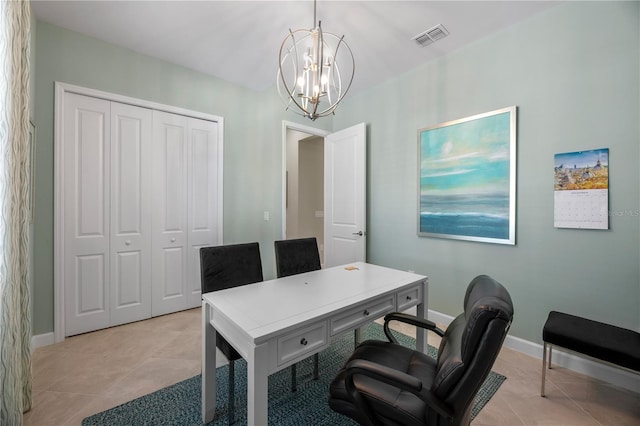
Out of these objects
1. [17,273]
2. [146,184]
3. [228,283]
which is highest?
[146,184]

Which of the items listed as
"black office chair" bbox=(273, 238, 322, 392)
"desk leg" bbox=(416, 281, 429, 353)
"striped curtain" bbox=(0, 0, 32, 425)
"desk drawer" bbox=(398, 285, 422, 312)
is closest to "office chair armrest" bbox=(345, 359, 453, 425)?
"desk drawer" bbox=(398, 285, 422, 312)

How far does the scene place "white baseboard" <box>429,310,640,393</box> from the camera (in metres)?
1.89

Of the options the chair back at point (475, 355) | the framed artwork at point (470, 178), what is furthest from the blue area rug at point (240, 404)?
the framed artwork at point (470, 178)

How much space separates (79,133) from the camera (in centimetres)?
260

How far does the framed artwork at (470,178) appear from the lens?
246 cm

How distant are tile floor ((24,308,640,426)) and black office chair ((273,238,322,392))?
39.9 inches

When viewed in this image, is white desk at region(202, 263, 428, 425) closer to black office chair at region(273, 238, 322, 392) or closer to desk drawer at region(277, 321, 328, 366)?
desk drawer at region(277, 321, 328, 366)

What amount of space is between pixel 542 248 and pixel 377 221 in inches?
67.6

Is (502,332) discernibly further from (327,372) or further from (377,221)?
(377,221)

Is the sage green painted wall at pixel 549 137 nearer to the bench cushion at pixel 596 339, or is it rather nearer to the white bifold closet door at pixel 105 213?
the bench cushion at pixel 596 339

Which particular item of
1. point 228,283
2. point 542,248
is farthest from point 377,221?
point 228,283

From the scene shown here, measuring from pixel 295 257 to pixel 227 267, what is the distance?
0.58 m

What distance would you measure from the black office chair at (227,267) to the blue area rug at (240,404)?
1.41ft

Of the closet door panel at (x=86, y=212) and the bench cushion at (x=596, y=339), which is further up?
the closet door panel at (x=86, y=212)
